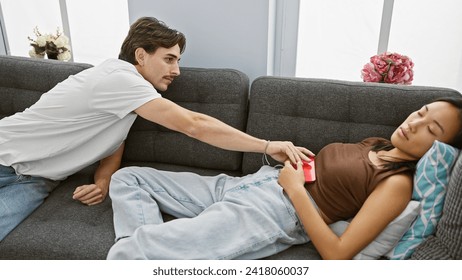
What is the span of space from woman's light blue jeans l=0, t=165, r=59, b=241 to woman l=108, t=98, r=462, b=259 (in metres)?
0.39

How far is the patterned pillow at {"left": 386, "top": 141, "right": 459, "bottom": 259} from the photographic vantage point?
1199 mm

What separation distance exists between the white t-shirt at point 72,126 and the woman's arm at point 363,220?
2.54ft

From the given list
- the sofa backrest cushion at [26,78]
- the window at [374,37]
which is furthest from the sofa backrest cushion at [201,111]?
the window at [374,37]

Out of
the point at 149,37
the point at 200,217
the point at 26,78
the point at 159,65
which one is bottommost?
the point at 200,217

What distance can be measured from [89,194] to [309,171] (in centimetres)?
93

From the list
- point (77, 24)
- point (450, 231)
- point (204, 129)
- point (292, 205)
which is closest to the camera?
point (450, 231)

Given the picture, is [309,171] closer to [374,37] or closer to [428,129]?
[428,129]

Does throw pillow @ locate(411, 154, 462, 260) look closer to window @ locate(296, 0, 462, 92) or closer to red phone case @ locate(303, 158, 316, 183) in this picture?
red phone case @ locate(303, 158, 316, 183)

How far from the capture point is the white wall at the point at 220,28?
185 centimetres

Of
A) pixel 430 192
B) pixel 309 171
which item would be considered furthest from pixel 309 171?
pixel 430 192

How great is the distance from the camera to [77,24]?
8.95 feet

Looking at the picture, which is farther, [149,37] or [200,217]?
[149,37]

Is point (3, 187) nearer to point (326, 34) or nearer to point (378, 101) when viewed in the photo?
point (378, 101)
